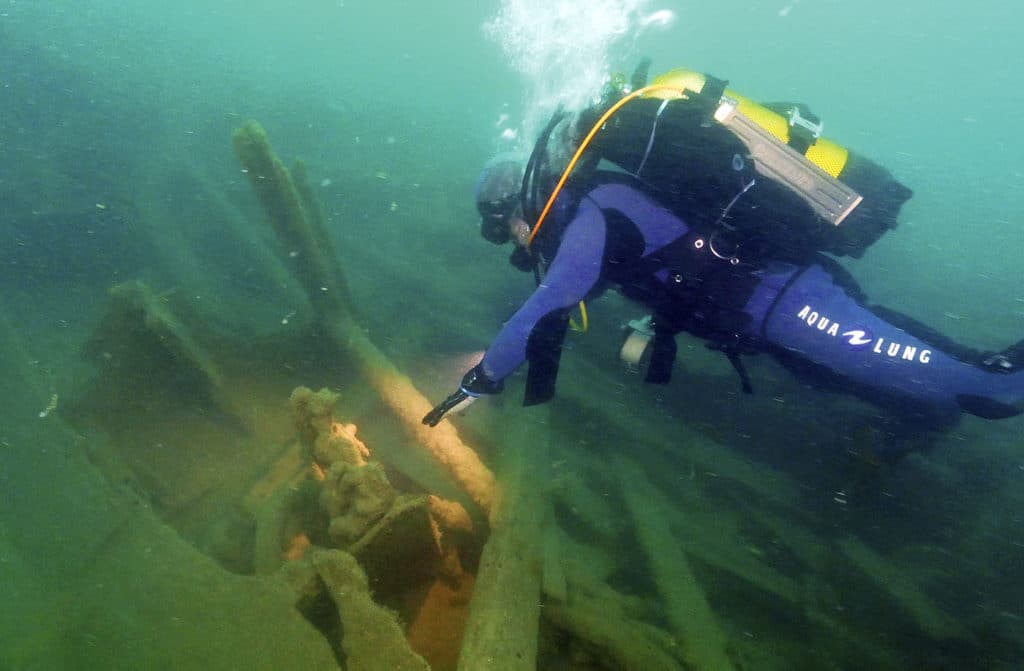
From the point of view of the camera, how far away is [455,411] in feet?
11.6

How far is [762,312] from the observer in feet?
11.1

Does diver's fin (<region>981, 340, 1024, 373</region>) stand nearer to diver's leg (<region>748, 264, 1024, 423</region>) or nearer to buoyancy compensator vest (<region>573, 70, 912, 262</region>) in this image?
diver's leg (<region>748, 264, 1024, 423</region>)

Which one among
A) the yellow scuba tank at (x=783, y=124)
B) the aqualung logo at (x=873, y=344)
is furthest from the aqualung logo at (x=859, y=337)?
the yellow scuba tank at (x=783, y=124)

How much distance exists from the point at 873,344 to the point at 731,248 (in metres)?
1.12

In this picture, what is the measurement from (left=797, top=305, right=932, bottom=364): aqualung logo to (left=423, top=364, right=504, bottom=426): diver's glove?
7.12 ft

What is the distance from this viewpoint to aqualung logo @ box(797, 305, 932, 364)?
10.6 feet

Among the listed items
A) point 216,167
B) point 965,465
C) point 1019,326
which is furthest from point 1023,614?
point 216,167

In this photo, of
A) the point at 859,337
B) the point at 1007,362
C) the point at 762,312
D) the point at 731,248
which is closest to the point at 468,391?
the point at 731,248

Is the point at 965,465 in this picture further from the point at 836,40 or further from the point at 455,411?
the point at 836,40

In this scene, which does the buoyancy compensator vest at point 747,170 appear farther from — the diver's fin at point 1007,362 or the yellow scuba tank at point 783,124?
the diver's fin at point 1007,362

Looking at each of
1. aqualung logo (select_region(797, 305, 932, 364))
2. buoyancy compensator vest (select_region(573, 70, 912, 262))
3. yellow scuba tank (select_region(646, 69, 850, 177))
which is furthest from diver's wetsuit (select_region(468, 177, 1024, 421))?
yellow scuba tank (select_region(646, 69, 850, 177))

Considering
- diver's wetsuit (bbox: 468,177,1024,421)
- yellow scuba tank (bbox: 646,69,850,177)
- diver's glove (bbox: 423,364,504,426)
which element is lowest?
diver's glove (bbox: 423,364,504,426)

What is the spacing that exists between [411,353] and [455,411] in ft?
6.92

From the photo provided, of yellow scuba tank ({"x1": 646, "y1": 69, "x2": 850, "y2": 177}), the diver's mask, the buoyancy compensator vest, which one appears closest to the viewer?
the buoyancy compensator vest
